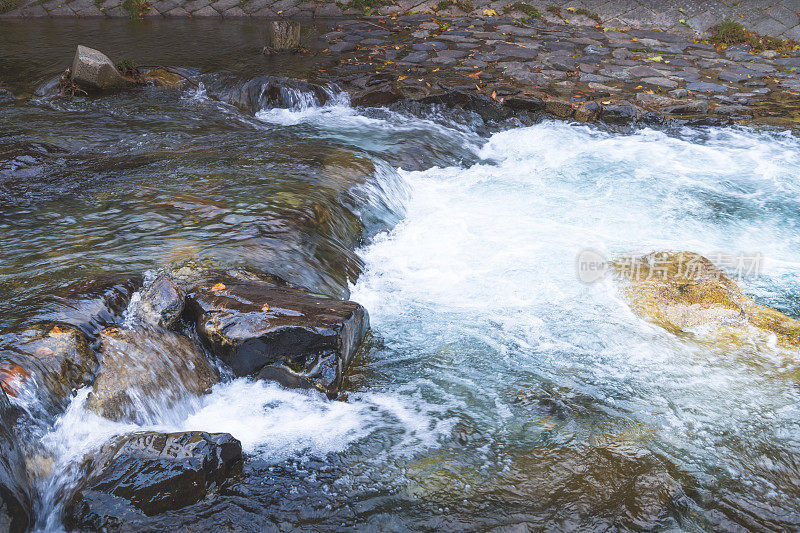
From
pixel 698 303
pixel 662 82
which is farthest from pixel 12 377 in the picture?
pixel 662 82

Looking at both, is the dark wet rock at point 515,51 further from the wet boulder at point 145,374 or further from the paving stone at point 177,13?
the wet boulder at point 145,374

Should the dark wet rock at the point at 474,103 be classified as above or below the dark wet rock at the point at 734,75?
below

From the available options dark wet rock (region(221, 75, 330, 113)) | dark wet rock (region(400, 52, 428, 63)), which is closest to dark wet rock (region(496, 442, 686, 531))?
dark wet rock (region(221, 75, 330, 113))

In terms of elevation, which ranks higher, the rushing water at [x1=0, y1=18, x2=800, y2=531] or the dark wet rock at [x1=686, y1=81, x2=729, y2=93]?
the dark wet rock at [x1=686, y1=81, x2=729, y2=93]

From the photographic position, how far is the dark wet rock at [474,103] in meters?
8.28

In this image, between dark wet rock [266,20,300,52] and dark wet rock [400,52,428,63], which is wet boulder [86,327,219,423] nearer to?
dark wet rock [400,52,428,63]

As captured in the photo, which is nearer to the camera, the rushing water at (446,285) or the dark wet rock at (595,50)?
the rushing water at (446,285)

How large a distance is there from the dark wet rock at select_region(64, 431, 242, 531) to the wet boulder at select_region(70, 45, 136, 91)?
674 cm

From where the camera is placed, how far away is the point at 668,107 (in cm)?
834

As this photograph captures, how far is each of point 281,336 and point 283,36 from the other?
807 centimetres

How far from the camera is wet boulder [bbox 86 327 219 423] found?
2.99 m

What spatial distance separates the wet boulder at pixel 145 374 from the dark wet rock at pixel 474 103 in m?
5.78

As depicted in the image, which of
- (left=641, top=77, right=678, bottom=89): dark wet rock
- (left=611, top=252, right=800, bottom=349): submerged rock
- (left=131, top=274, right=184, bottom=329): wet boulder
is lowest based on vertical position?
(left=611, top=252, right=800, bottom=349): submerged rock

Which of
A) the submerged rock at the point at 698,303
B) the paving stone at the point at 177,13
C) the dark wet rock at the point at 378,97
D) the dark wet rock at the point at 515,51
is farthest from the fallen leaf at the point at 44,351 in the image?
the paving stone at the point at 177,13
